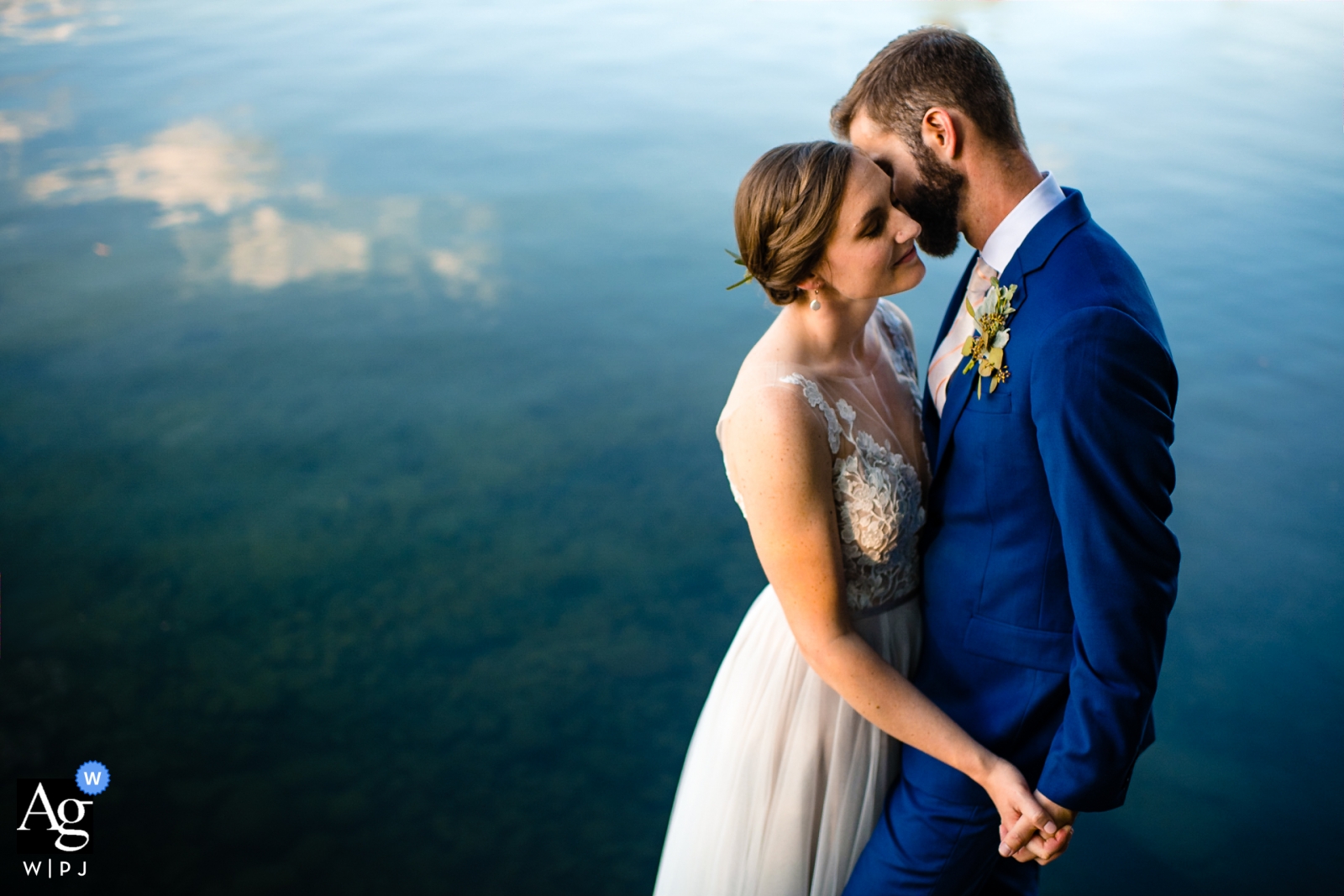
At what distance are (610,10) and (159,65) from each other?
486 cm

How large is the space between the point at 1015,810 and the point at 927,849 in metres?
0.25

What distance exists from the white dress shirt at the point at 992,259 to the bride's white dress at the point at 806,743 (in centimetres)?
16

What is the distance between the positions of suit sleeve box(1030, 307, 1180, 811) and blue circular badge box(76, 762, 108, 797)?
269cm

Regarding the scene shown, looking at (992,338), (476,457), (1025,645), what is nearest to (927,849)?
(1025,645)

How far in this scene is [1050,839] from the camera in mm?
1489

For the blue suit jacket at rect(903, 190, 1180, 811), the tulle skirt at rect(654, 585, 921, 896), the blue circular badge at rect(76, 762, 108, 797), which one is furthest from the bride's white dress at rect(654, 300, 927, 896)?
the blue circular badge at rect(76, 762, 108, 797)

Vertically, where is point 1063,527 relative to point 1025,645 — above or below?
above

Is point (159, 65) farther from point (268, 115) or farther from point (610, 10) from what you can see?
point (610, 10)

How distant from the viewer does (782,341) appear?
5.60ft

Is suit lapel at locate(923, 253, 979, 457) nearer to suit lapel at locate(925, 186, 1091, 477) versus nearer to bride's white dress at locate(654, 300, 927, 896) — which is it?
bride's white dress at locate(654, 300, 927, 896)

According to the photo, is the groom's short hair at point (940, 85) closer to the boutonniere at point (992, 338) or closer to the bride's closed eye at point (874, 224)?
the bride's closed eye at point (874, 224)

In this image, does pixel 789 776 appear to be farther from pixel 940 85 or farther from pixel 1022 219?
pixel 940 85

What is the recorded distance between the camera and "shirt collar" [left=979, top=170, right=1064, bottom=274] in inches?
59.2

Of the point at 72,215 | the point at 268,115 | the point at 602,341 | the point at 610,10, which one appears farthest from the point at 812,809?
the point at 610,10
